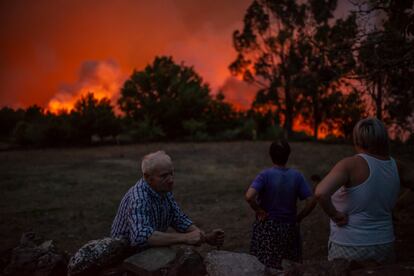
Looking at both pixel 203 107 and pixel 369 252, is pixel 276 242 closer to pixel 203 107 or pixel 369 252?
pixel 369 252

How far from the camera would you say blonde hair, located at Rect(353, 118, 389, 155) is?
9.79ft

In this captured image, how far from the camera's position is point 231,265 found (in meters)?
2.87

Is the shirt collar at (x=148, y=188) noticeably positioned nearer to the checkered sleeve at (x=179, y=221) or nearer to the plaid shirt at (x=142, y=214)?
the plaid shirt at (x=142, y=214)

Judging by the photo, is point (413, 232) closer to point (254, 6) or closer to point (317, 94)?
point (317, 94)

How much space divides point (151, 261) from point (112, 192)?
8.90 meters

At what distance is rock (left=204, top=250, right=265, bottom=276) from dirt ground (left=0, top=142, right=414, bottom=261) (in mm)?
2293

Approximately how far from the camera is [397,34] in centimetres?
612

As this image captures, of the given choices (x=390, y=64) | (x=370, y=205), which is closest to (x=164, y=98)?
(x=390, y=64)

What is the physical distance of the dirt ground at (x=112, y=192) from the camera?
736 cm

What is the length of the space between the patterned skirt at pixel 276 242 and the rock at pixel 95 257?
182cm

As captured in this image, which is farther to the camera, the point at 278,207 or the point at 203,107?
the point at 203,107

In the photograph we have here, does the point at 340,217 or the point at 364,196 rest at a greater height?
the point at 364,196

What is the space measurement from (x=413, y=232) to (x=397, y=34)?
3.44 m

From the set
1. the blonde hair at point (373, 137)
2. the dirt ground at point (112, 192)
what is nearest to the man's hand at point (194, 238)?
the blonde hair at point (373, 137)
